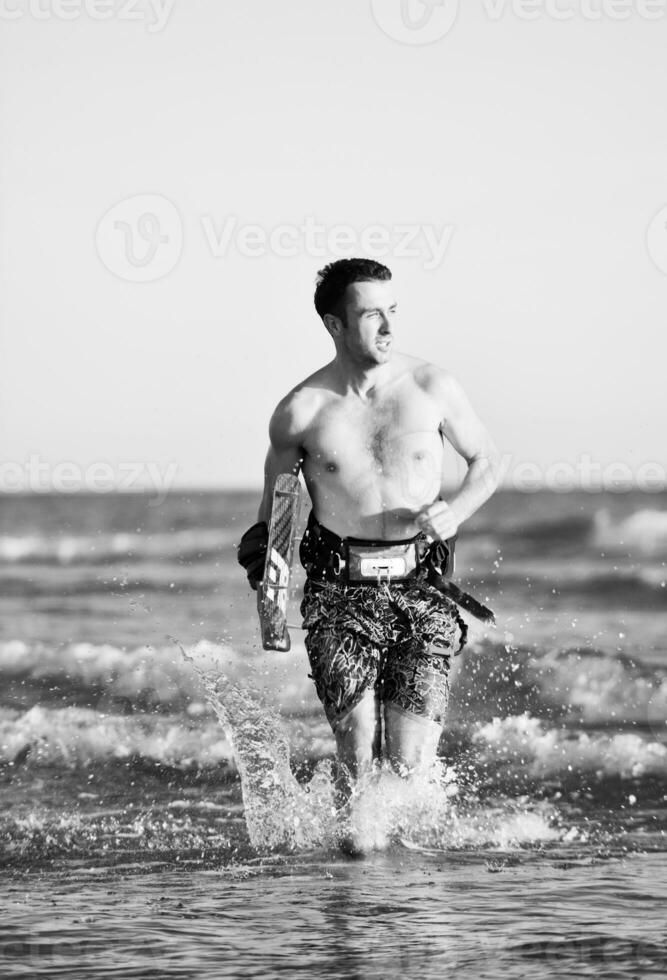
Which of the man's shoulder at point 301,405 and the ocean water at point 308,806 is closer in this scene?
the ocean water at point 308,806

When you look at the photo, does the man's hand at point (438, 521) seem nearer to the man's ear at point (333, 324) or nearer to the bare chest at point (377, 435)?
the bare chest at point (377, 435)

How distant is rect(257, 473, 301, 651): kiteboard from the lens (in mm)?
6184

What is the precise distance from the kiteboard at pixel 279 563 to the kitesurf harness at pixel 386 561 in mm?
127

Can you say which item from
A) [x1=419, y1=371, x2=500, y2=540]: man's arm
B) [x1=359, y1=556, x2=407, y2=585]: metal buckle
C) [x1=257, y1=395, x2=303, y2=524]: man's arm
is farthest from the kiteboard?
[x1=419, y1=371, x2=500, y2=540]: man's arm

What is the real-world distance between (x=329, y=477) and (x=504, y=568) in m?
16.2

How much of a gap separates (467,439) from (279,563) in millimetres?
880

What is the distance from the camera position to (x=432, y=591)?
620cm

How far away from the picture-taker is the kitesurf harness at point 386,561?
614 centimetres

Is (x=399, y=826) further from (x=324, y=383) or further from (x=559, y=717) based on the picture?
(x=559, y=717)

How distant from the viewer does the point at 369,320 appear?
6.18m

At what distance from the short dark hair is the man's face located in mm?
31

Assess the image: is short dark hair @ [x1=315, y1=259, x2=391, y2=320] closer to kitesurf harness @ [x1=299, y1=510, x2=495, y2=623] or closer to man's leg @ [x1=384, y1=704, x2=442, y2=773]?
kitesurf harness @ [x1=299, y1=510, x2=495, y2=623]

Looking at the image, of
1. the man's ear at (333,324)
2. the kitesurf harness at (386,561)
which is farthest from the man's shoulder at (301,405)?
the kitesurf harness at (386,561)

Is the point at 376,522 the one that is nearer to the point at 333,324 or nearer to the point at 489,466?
the point at 489,466
